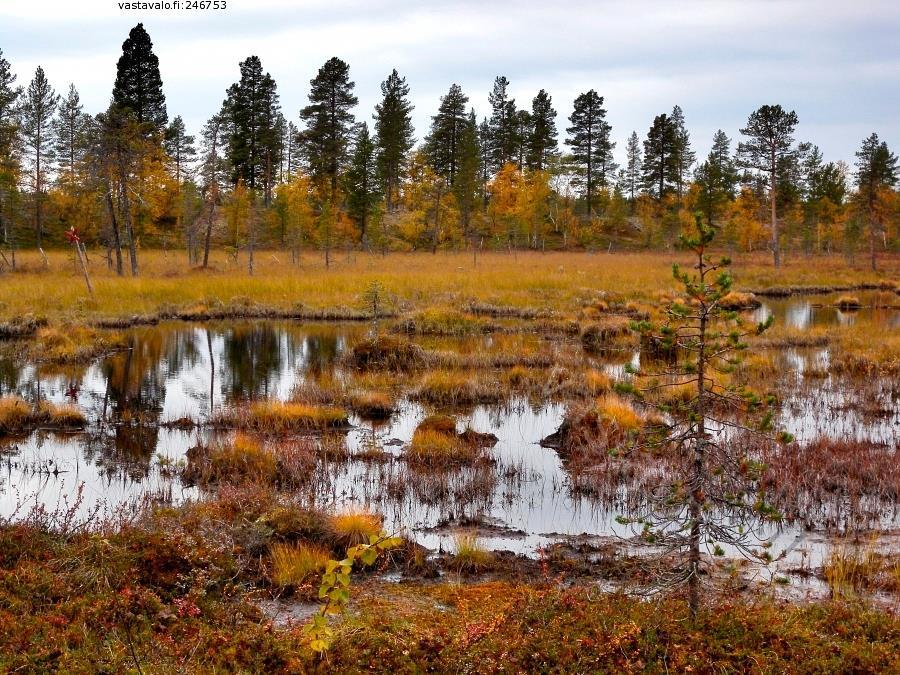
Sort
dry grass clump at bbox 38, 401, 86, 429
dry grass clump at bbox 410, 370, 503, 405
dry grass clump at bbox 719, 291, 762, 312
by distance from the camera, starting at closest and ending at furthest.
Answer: dry grass clump at bbox 38, 401, 86, 429 → dry grass clump at bbox 410, 370, 503, 405 → dry grass clump at bbox 719, 291, 762, 312

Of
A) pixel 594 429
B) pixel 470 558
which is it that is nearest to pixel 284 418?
pixel 594 429

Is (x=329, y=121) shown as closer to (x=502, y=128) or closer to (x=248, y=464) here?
(x=502, y=128)

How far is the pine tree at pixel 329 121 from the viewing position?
68.4 meters

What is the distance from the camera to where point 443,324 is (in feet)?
90.0

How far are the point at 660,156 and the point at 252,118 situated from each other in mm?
43106

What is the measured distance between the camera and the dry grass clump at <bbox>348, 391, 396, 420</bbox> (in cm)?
1482

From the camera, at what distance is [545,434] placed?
1340 cm

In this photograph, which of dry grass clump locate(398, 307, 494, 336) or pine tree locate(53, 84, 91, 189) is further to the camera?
pine tree locate(53, 84, 91, 189)

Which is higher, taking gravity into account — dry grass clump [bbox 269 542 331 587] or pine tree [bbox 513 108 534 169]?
pine tree [bbox 513 108 534 169]

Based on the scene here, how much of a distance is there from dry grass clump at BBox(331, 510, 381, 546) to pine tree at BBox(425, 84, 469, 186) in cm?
7124

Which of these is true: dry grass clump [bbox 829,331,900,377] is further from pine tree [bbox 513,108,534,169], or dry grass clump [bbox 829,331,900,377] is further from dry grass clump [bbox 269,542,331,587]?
pine tree [bbox 513,108,534,169]

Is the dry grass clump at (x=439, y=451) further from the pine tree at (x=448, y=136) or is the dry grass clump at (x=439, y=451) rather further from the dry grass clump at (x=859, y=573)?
the pine tree at (x=448, y=136)

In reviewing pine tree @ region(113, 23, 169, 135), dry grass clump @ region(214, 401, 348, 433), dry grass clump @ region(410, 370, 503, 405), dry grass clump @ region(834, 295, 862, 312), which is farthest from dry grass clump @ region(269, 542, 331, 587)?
pine tree @ region(113, 23, 169, 135)

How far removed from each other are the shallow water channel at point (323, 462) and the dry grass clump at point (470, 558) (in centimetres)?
45
